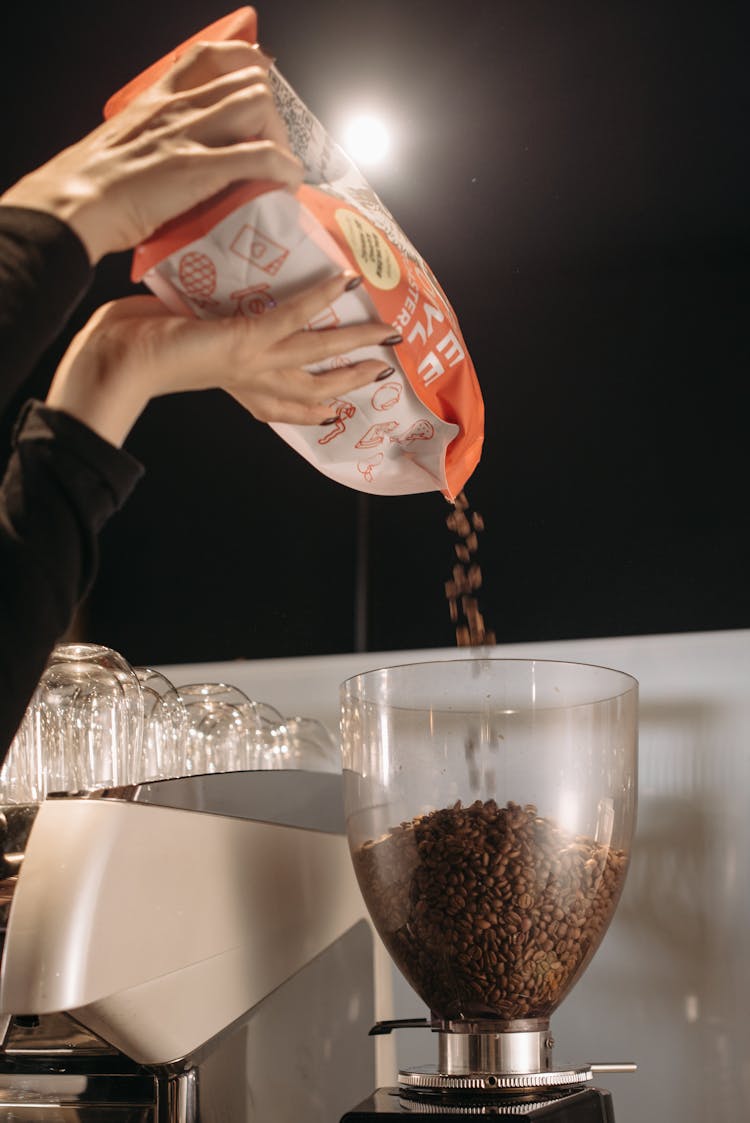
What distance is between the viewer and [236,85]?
0.56 meters

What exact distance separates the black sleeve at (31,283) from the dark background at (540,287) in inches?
31.5

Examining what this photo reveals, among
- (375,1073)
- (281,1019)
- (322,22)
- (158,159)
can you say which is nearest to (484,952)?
(281,1019)

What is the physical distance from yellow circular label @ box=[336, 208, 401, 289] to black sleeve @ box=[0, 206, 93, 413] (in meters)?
0.15

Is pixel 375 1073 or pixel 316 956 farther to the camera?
pixel 375 1073

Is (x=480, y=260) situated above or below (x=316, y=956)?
above

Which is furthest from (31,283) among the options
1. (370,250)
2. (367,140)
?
(367,140)

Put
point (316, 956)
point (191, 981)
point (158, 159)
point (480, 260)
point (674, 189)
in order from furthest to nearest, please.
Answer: point (480, 260), point (674, 189), point (316, 956), point (191, 981), point (158, 159)

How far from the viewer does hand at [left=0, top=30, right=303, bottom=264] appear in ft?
1.74

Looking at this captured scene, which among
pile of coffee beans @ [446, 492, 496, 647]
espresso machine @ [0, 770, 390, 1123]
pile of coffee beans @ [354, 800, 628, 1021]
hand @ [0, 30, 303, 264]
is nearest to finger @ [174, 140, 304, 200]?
hand @ [0, 30, 303, 264]

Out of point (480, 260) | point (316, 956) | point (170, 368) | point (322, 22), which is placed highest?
point (322, 22)

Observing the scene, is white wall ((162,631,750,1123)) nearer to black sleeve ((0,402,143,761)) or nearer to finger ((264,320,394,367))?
finger ((264,320,394,367))

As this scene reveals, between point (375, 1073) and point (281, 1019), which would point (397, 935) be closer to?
point (281, 1019)

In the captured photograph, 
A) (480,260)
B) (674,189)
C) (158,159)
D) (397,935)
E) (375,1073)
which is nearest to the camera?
(158,159)

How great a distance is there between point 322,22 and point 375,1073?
1155 mm
